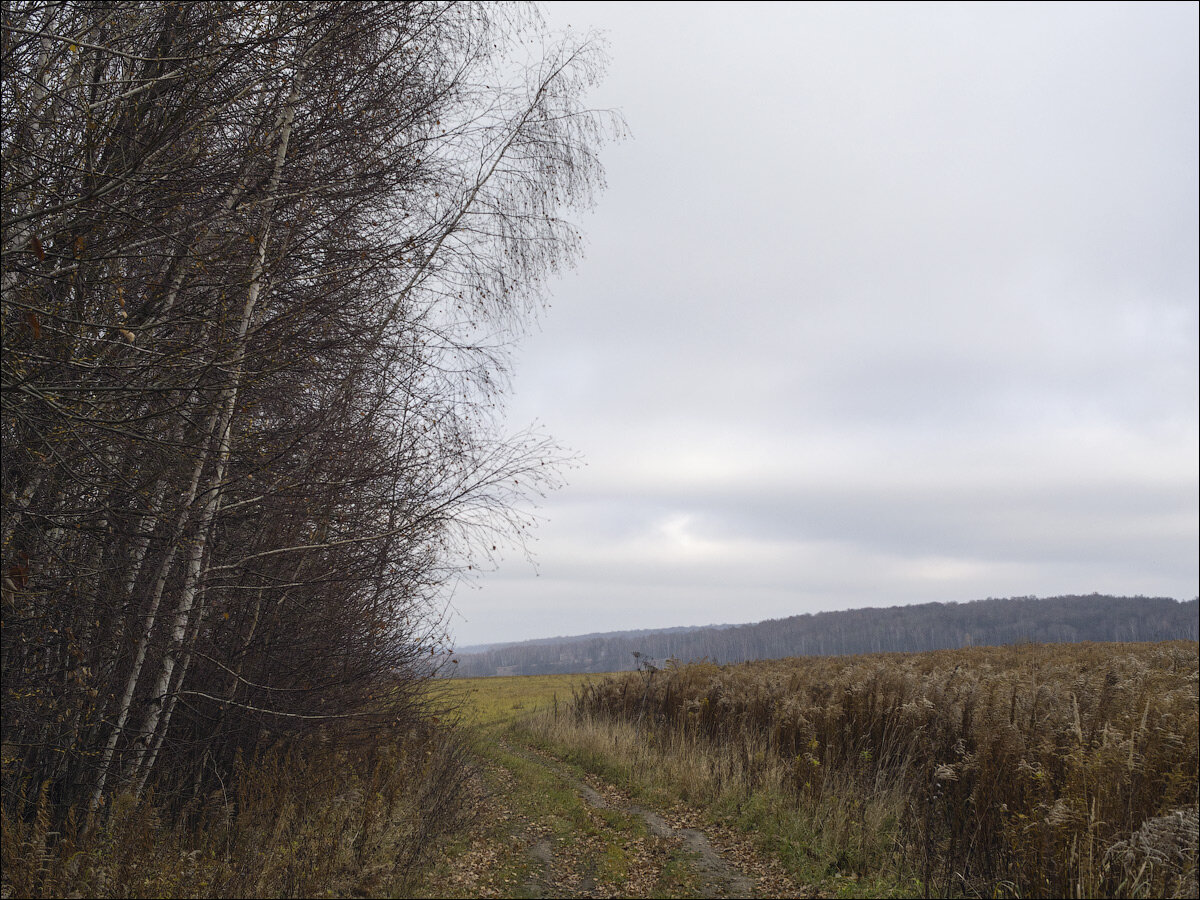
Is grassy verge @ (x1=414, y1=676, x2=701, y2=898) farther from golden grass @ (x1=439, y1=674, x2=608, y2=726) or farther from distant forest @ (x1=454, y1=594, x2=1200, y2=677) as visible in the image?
distant forest @ (x1=454, y1=594, x2=1200, y2=677)

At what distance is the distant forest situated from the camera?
→ 353 ft

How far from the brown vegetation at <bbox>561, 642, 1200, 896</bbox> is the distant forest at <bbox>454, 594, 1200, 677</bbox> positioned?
9398 centimetres

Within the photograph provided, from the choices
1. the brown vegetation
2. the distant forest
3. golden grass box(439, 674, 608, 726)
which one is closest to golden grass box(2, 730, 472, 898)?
the brown vegetation

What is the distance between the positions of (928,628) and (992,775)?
17070 cm

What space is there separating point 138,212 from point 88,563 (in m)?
2.81

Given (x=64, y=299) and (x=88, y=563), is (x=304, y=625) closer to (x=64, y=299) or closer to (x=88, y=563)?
(x=88, y=563)

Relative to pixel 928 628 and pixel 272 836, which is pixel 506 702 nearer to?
pixel 272 836

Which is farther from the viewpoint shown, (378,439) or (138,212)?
(378,439)

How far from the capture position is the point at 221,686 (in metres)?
6.93

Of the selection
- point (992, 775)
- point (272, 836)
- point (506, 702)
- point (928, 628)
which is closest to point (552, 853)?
point (272, 836)

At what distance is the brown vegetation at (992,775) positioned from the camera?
5.53m

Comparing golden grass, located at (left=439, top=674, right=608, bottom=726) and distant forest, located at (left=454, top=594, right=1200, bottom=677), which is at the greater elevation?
golden grass, located at (left=439, top=674, right=608, bottom=726)

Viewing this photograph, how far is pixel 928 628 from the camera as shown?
15800 centimetres

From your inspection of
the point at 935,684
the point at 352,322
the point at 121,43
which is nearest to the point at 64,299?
the point at 121,43
